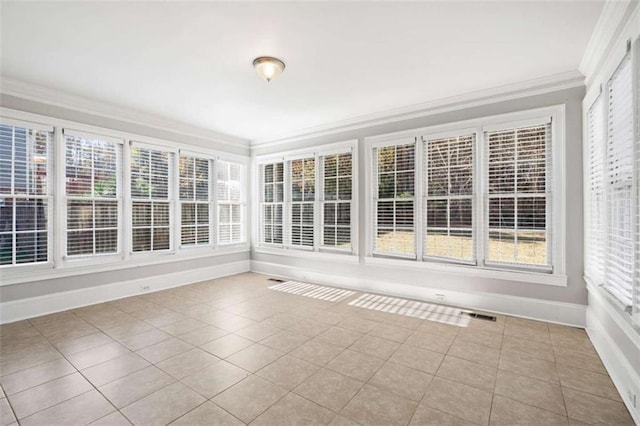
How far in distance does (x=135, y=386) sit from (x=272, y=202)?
438 centimetres

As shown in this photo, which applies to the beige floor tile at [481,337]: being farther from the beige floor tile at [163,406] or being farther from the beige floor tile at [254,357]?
the beige floor tile at [163,406]

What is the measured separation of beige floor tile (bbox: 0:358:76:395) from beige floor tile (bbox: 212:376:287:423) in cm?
146

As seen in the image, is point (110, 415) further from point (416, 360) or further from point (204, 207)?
point (204, 207)

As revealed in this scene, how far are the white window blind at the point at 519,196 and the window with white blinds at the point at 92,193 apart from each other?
17.5 ft

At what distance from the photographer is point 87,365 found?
2697mm

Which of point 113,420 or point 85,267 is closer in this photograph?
point 113,420

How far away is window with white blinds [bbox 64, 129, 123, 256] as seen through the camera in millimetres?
4246

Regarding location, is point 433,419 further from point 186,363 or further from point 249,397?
point 186,363

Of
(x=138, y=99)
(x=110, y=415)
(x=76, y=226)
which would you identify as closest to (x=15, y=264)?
(x=76, y=226)

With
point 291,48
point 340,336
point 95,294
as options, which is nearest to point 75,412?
point 340,336

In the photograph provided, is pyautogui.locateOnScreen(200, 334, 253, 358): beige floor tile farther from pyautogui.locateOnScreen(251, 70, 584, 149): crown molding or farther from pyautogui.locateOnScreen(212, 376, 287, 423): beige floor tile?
pyautogui.locateOnScreen(251, 70, 584, 149): crown molding

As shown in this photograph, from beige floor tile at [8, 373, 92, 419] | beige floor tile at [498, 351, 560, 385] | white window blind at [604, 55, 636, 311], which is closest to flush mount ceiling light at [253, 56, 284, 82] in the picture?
white window blind at [604, 55, 636, 311]

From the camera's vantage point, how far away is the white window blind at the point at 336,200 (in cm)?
530

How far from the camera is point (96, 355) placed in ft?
9.45
